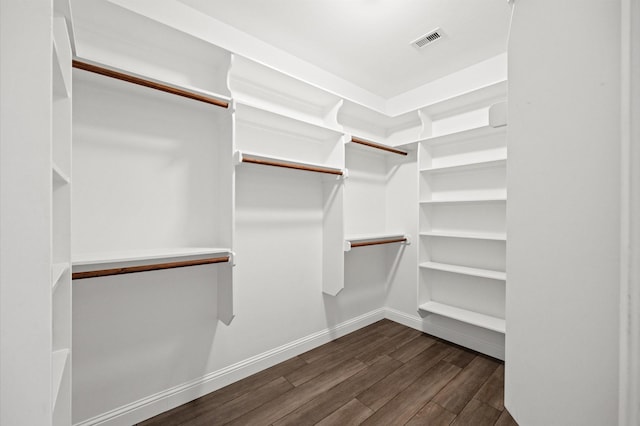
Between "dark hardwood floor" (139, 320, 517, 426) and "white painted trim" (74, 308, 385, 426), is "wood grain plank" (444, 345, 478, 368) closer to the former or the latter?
"dark hardwood floor" (139, 320, 517, 426)

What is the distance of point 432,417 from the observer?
5.55ft

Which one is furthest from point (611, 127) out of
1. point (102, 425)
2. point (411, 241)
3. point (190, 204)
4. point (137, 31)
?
point (411, 241)

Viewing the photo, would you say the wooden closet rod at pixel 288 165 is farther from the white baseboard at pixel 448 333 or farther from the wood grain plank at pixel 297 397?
the white baseboard at pixel 448 333

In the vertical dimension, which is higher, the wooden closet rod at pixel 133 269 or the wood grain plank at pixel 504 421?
the wooden closet rod at pixel 133 269

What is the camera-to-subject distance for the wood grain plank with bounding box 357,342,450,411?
6.06 feet

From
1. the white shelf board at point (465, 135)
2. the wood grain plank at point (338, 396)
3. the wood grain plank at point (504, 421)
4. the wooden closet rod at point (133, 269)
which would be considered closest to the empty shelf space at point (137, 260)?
the wooden closet rod at point (133, 269)

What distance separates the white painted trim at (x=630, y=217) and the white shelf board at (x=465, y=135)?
226 cm

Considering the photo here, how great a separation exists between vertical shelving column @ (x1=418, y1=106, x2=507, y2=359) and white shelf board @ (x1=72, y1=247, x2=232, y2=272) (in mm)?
2000

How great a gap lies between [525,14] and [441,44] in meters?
2.12

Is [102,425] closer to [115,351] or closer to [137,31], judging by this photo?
[115,351]

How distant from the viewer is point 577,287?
1.23ft

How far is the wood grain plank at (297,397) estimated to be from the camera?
5.45 ft

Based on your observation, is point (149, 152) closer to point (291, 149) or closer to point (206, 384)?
point (291, 149)

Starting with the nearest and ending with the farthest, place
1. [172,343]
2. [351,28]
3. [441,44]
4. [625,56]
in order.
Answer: [625,56] < [172,343] < [351,28] < [441,44]
